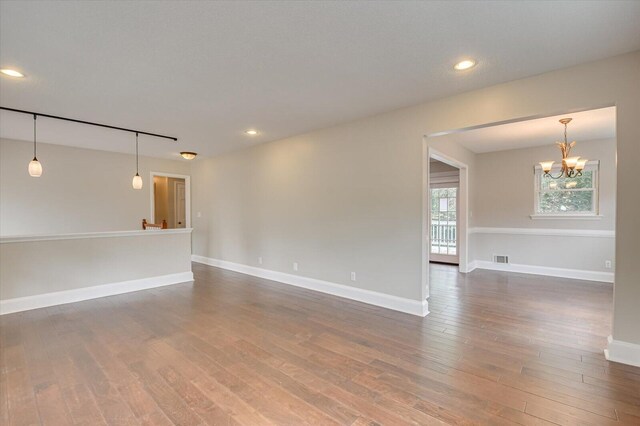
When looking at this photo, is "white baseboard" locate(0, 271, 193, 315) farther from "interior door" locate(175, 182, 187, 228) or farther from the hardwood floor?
"interior door" locate(175, 182, 187, 228)

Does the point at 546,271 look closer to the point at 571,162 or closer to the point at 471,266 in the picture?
the point at 471,266

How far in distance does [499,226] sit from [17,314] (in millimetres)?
8411

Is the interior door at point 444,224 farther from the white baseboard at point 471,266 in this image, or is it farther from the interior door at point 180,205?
the interior door at point 180,205

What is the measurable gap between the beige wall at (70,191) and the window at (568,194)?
8535 mm

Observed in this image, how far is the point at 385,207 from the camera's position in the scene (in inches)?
159

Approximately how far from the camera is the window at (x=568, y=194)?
5.57 m

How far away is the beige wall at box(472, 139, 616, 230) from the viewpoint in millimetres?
5387

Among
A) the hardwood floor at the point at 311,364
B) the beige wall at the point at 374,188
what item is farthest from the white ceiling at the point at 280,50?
the hardwood floor at the point at 311,364

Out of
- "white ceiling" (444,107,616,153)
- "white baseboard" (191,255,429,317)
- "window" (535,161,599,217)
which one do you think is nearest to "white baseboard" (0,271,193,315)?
"white baseboard" (191,255,429,317)

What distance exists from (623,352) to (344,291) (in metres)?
2.98

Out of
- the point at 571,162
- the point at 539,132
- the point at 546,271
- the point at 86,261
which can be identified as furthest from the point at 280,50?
the point at 546,271

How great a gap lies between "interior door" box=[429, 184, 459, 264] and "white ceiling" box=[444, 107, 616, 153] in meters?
1.48

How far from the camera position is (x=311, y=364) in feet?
8.43

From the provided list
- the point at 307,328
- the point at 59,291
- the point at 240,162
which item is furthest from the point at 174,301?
the point at 240,162
